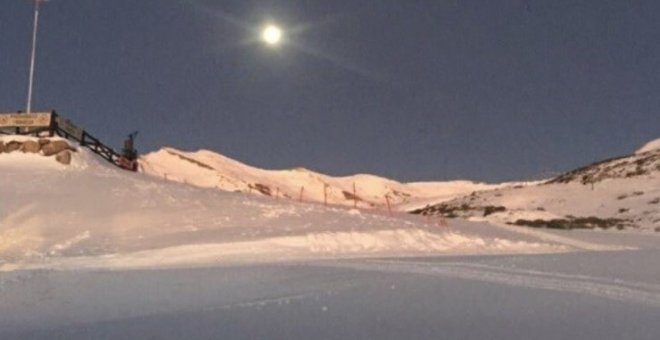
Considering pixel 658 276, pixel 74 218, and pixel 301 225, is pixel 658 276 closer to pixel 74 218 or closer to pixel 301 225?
pixel 301 225

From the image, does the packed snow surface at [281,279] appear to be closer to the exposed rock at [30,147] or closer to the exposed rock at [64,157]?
the exposed rock at [64,157]

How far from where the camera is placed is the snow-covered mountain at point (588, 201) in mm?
44281

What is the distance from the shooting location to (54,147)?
103 ft

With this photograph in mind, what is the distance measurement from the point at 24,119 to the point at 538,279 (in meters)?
28.1

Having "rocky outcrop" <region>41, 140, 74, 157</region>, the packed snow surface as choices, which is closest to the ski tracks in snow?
the packed snow surface

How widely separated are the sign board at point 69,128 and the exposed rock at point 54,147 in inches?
57.5

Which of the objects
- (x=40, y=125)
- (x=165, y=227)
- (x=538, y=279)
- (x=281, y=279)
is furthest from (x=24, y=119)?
(x=538, y=279)

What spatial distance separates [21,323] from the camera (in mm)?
8000

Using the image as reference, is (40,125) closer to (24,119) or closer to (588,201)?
(24,119)

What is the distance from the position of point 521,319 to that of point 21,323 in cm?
558

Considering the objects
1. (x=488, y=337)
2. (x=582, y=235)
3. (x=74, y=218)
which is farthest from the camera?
(x=582, y=235)

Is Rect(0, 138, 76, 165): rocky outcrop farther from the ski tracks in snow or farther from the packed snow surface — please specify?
the ski tracks in snow

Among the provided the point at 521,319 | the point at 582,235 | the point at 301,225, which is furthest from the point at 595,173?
the point at 521,319

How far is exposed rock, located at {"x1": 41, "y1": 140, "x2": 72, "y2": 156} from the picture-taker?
102ft
